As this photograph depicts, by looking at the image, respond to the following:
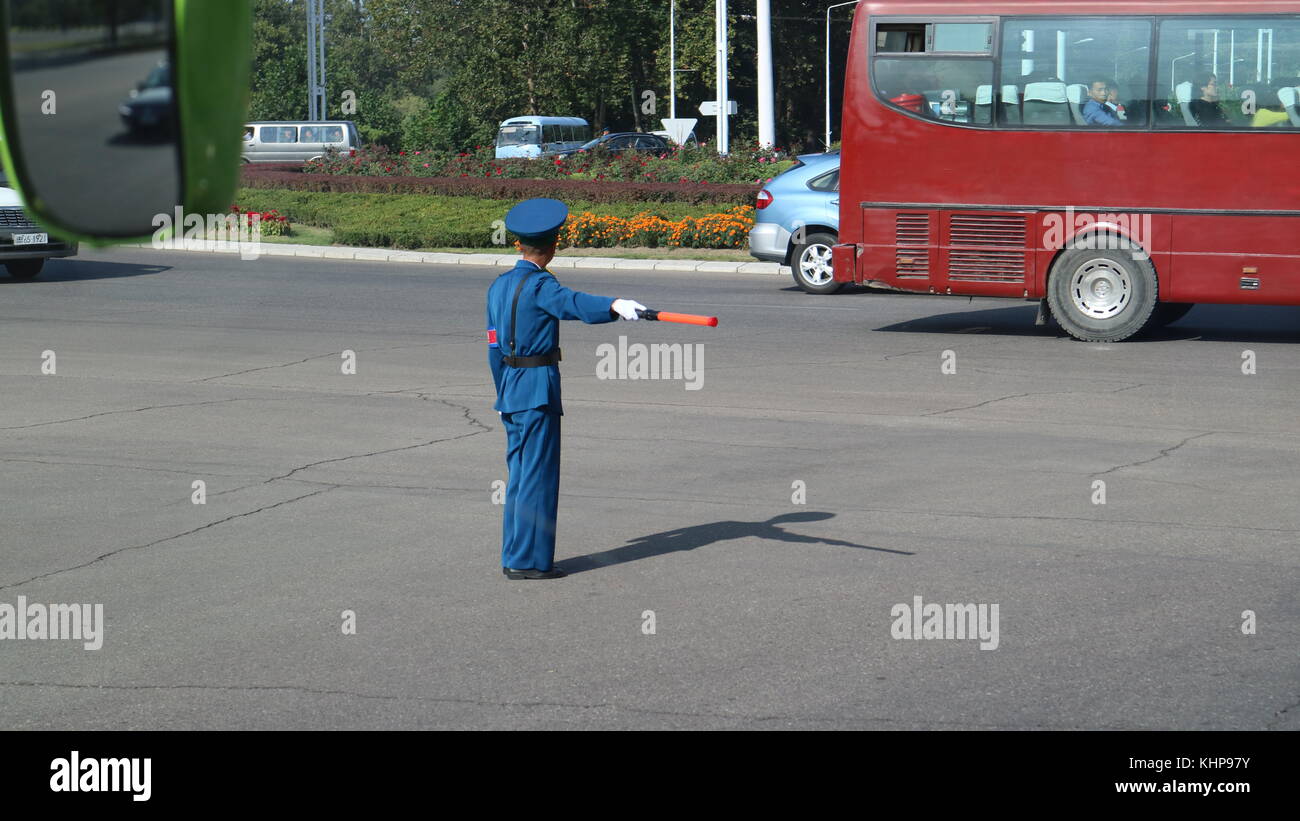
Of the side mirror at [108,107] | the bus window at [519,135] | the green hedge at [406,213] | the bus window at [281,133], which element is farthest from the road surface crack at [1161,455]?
the bus window at [281,133]

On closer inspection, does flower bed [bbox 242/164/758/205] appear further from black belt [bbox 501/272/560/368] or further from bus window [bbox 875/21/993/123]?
black belt [bbox 501/272/560/368]

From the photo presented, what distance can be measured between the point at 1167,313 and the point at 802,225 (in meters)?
5.21

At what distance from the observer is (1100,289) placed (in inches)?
621

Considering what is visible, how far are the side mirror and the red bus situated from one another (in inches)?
605

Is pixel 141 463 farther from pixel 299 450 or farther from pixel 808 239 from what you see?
pixel 808 239

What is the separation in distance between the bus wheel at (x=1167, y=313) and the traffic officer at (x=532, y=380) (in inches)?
456

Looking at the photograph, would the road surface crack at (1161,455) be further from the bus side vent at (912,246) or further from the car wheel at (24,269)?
the car wheel at (24,269)

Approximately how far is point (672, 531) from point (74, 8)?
6.92m

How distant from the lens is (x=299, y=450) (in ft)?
33.1

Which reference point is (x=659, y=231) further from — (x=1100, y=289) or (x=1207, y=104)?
(x=1207, y=104)

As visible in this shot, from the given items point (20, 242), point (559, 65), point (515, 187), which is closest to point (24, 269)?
point (20, 242)

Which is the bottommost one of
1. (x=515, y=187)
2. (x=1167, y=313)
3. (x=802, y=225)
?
(x=1167, y=313)

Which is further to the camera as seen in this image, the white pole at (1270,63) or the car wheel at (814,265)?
the car wheel at (814,265)

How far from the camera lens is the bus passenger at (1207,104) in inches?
610
